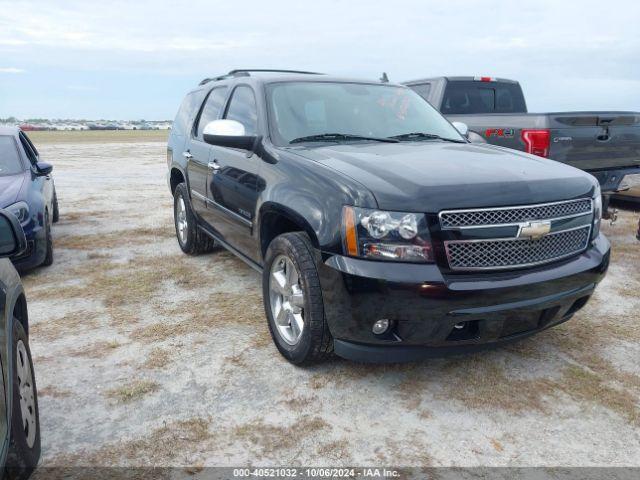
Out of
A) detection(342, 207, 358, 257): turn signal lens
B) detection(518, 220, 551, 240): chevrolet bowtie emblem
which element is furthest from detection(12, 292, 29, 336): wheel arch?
detection(518, 220, 551, 240): chevrolet bowtie emblem

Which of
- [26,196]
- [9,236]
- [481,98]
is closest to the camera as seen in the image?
[9,236]

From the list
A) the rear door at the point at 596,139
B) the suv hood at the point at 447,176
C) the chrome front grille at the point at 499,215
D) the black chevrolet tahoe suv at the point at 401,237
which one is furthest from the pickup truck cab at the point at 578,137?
the chrome front grille at the point at 499,215

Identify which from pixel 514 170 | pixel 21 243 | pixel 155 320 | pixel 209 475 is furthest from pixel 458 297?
pixel 155 320

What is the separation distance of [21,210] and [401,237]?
166 inches

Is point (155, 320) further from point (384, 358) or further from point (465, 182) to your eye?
point (465, 182)

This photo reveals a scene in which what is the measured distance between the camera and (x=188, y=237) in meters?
6.02

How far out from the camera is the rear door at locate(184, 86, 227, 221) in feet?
16.5

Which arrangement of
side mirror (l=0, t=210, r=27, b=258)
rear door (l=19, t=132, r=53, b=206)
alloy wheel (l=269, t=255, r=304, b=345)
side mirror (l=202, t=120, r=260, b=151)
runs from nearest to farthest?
side mirror (l=0, t=210, r=27, b=258) → alloy wheel (l=269, t=255, r=304, b=345) → side mirror (l=202, t=120, r=260, b=151) → rear door (l=19, t=132, r=53, b=206)

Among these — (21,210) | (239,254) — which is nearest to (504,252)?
(239,254)

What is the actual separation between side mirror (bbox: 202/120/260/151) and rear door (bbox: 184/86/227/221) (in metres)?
1.05

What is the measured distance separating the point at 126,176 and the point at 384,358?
535 inches

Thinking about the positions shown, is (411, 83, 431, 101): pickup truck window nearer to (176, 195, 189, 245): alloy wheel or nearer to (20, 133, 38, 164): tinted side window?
(176, 195, 189, 245): alloy wheel

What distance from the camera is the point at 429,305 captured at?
2.74 metres

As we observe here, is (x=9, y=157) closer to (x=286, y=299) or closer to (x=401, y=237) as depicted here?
(x=286, y=299)
